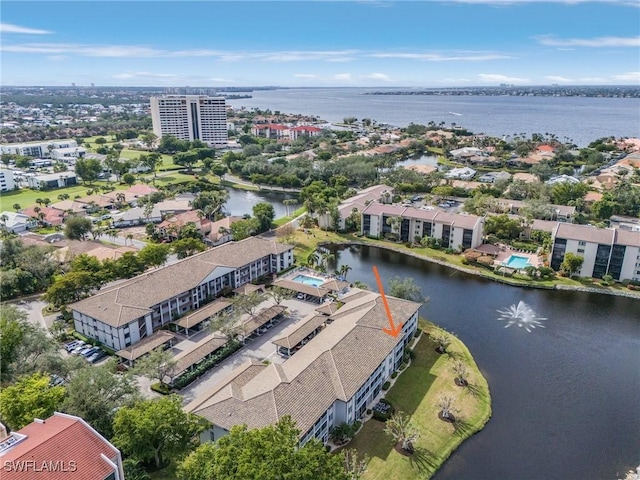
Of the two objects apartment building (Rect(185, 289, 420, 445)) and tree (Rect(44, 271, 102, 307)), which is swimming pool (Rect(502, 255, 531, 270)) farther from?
tree (Rect(44, 271, 102, 307))

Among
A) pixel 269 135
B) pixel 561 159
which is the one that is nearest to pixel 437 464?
pixel 561 159

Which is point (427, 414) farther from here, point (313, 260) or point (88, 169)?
point (88, 169)

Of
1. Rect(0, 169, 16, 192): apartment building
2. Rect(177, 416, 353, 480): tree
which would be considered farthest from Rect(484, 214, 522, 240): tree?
Rect(0, 169, 16, 192): apartment building

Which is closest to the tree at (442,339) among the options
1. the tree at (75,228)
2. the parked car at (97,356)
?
the parked car at (97,356)

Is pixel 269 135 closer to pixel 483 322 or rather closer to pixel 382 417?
pixel 483 322

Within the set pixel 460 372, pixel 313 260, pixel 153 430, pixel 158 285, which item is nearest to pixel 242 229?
pixel 313 260
